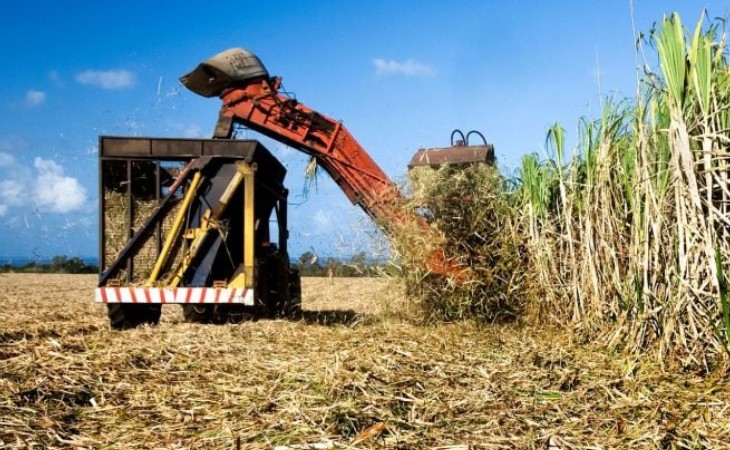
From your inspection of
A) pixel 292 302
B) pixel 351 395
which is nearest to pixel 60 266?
pixel 292 302

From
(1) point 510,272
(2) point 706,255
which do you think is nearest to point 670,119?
(2) point 706,255

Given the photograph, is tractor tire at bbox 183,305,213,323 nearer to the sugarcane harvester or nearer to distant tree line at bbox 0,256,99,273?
the sugarcane harvester

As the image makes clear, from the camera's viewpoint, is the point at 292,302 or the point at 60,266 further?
the point at 60,266

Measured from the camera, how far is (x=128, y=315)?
7410 mm

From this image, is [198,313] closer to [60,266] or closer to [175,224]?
[175,224]

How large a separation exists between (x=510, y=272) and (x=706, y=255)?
297 cm

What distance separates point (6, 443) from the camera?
10.4 feet

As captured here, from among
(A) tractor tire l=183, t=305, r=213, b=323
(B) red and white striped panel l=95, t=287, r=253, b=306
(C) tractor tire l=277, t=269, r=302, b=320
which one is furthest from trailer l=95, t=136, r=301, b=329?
(C) tractor tire l=277, t=269, r=302, b=320

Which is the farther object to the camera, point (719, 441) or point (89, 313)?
point (89, 313)

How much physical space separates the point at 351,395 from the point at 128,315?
4.42 m

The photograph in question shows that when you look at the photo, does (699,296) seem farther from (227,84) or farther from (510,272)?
(227,84)

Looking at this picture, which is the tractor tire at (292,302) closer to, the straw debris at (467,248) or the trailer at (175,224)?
the trailer at (175,224)

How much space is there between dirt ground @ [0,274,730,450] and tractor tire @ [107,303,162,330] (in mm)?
1255

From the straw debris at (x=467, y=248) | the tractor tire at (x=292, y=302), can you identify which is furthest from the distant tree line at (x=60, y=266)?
the straw debris at (x=467, y=248)
